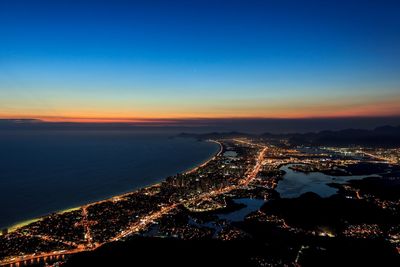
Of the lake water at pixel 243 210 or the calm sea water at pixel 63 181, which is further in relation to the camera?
the calm sea water at pixel 63 181

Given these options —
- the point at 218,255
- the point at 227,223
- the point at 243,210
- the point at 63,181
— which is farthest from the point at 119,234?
the point at 63,181

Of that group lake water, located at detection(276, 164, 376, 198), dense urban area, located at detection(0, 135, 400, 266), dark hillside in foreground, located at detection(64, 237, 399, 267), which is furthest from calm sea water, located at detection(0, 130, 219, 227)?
lake water, located at detection(276, 164, 376, 198)

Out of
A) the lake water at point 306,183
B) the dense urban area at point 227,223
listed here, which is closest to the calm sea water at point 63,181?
the dense urban area at point 227,223

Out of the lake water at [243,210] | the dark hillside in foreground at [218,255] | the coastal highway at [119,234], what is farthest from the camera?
the lake water at [243,210]

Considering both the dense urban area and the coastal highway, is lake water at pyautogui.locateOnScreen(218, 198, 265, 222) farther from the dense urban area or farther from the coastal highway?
the coastal highway

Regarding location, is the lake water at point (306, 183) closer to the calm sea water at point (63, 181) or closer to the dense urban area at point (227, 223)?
the dense urban area at point (227, 223)

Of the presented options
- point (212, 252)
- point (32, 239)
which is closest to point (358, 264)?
point (212, 252)

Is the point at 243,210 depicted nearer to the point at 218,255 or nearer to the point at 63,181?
the point at 218,255

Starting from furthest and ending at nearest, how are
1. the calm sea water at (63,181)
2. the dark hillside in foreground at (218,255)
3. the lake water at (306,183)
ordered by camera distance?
the lake water at (306,183) < the calm sea water at (63,181) < the dark hillside in foreground at (218,255)

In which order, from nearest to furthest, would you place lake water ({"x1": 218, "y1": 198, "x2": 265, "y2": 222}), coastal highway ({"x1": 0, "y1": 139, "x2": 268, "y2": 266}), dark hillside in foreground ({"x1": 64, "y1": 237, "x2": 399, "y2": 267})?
dark hillside in foreground ({"x1": 64, "y1": 237, "x2": 399, "y2": 267}), coastal highway ({"x1": 0, "y1": 139, "x2": 268, "y2": 266}), lake water ({"x1": 218, "y1": 198, "x2": 265, "y2": 222})
